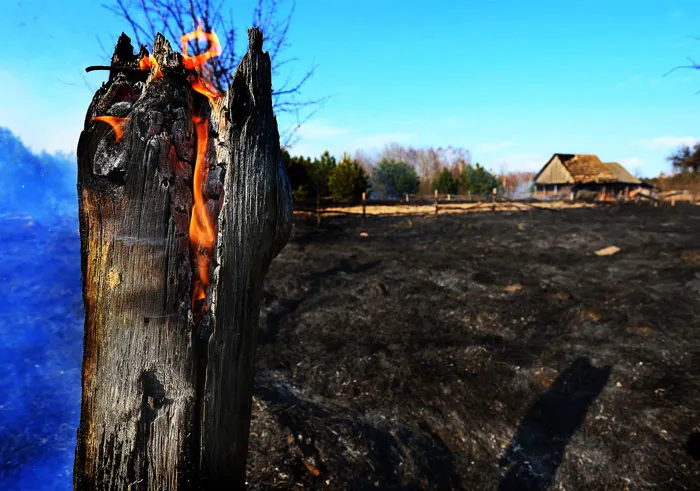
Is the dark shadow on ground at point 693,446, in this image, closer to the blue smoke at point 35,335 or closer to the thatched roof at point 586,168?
the blue smoke at point 35,335

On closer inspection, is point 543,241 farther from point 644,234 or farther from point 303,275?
point 303,275

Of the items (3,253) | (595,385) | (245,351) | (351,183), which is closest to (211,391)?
(245,351)

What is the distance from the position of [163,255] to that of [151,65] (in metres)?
0.55

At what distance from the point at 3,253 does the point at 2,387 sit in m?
1.76

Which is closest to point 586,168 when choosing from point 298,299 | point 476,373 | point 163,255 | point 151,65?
point 298,299

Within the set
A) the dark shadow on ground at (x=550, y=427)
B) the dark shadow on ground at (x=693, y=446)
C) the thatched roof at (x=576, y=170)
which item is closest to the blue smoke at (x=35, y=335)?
the dark shadow on ground at (x=550, y=427)

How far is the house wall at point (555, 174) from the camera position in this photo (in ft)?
125

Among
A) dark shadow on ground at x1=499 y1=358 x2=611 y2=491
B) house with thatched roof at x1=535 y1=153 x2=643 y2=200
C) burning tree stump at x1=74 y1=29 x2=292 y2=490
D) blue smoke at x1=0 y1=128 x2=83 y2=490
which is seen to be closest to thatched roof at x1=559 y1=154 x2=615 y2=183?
house with thatched roof at x1=535 y1=153 x2=643 y2=200

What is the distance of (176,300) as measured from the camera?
118 centimetres

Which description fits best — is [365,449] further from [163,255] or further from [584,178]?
[584,178]

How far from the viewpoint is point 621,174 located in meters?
37.1

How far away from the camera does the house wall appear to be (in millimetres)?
38000

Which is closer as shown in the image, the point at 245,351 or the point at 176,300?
the point at 176,300

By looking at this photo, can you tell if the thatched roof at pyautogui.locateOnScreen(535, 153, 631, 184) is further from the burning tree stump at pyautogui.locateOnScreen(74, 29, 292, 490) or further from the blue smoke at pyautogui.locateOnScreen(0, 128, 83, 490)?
the burning tree stump at pyautogui.locateOnScreen(74, 29, 292, 490)
